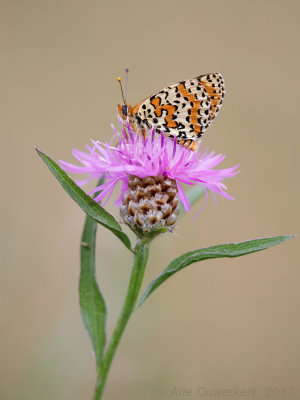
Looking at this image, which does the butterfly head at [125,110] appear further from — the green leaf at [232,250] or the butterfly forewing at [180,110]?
the green leaf at [232,250]

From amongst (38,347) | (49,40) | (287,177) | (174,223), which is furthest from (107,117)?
(174,223)

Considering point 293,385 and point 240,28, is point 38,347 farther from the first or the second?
point 240,28

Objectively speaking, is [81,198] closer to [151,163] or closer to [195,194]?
[151,163]

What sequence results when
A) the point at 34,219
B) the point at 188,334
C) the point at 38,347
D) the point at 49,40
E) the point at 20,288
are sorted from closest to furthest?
the point at 38,347
the point at 20,288
the point at 188,334
the point at 34,219
the point at 49,40

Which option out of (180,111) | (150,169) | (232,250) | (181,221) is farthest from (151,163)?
(181,221)

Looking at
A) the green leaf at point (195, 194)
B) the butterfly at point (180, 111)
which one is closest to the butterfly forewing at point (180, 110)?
the butterfly at point (180, 111)

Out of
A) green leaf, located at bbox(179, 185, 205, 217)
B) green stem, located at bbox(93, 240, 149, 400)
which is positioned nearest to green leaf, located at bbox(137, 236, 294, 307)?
green stem, located at bbox(93, 240, 149, 400)
